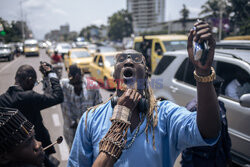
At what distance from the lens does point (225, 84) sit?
4078mm

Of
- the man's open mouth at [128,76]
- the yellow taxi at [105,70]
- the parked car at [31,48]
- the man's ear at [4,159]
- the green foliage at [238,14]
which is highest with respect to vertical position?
the green foliage at [238,14]

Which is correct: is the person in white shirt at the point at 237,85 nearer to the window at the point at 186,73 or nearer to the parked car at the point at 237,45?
the parked car at the point at 237,45

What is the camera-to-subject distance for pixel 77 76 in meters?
3.33

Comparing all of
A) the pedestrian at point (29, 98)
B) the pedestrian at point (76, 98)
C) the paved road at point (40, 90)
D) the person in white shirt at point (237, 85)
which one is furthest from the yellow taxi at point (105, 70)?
the pedestrian at point (29, 98)

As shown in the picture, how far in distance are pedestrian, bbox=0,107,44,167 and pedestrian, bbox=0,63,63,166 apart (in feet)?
4.24

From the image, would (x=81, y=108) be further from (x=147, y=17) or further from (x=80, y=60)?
(x=147, y=17)

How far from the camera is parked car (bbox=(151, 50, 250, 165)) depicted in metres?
3.07

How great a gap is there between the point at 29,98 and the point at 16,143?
4.76ft

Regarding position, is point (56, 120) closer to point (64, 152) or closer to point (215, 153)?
point (64, 152)

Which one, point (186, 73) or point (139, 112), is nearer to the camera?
point (139, 112)

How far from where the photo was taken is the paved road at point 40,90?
3.04 m

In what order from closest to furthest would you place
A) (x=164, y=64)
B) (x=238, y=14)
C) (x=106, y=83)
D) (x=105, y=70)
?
1. (x=164, y=64)
2. (x=106, y=83)
3. (x=105, y=70)
4. (x=238, y=14)

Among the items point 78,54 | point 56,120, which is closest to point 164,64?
point 56,120

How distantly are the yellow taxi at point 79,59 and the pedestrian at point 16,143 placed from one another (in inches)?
476
